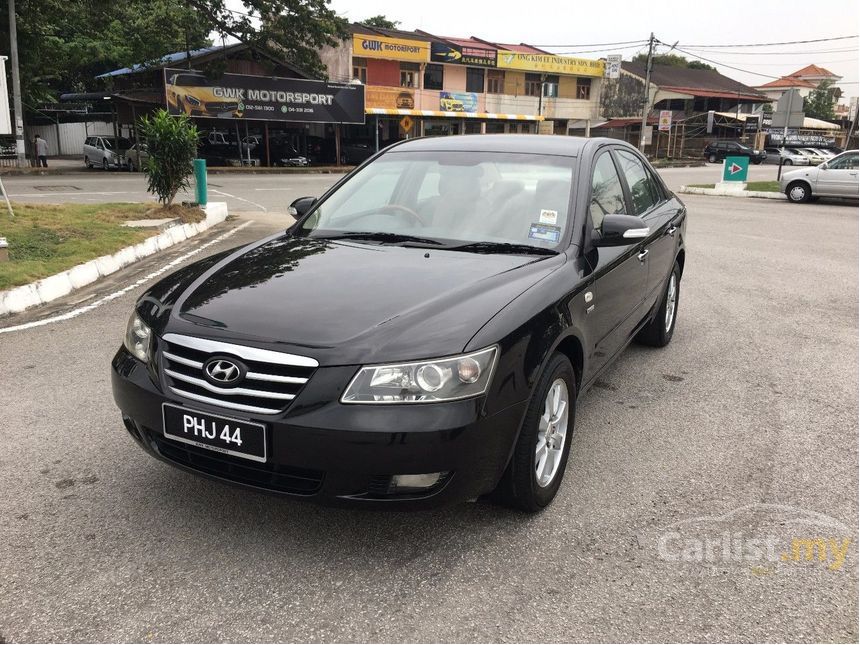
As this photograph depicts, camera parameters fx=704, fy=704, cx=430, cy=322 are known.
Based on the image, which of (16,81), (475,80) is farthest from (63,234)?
(475,80)

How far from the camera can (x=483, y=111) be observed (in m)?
45.1

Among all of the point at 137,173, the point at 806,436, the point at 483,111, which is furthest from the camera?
the point at 483,111

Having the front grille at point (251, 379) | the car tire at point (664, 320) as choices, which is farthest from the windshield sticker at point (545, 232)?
the car tire at point (664, 320)

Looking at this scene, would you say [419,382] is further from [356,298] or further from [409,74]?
[409,74]

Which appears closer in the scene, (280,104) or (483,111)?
(280,104)

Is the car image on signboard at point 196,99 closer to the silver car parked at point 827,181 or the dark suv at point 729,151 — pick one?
the silver car parked at point 827,181

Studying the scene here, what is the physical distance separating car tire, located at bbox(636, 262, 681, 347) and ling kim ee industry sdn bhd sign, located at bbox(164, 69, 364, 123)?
2701 cm

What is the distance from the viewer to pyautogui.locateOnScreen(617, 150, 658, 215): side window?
4.66 metres

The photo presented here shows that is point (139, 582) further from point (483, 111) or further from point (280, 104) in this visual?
point (483, 111)

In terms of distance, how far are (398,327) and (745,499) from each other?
1917 mm

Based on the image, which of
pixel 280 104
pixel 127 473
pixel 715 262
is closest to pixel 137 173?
pixel 280 104

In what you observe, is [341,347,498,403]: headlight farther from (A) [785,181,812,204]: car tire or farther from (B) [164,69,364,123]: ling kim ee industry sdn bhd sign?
(B) [164,69,364,123]: ling kim ee industry sdn bhd sign

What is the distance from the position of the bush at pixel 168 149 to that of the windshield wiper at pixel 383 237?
901 cm

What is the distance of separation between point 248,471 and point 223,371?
39cm
